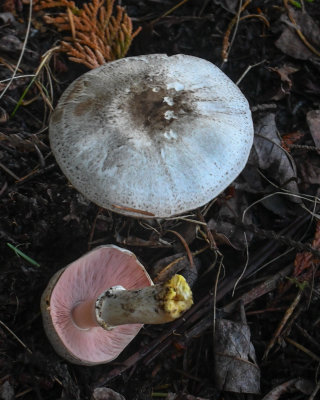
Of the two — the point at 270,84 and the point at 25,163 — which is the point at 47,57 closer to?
the point at 25,163

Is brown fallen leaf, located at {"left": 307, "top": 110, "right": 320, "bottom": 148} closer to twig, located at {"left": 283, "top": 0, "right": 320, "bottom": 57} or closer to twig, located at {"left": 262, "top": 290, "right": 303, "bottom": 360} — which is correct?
twig, located at {"left": 283, "top": 0, "right": 320, "bottom": 57}

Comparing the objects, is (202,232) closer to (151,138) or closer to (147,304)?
(151,138)

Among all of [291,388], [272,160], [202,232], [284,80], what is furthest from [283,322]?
[284,80]

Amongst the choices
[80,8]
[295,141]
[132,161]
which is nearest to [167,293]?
[132,161]

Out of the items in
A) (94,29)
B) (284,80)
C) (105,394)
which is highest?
(94,29)

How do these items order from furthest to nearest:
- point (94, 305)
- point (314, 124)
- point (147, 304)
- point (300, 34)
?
point (300, 34)
point (314, 124)
point (94, 305)
point (147, 304)

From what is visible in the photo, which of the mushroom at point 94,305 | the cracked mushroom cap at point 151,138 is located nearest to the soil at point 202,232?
the mushroom at point 94,305
